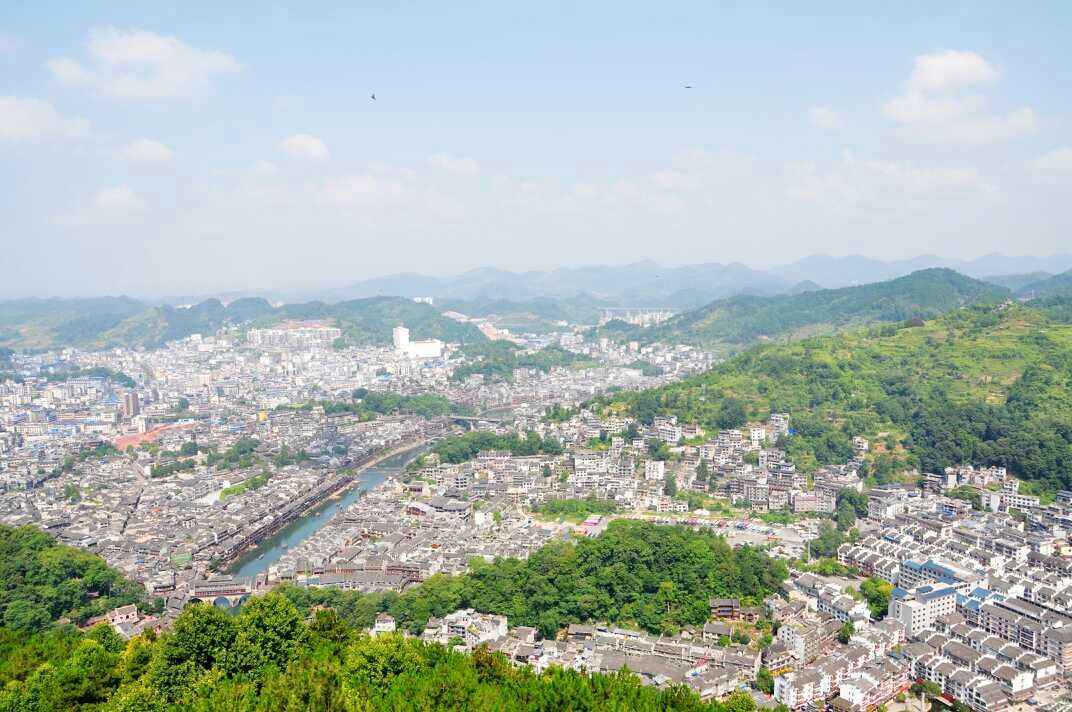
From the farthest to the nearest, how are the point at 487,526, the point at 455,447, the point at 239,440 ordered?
the point at 239,440, the point at 455,447, the point at 487,526

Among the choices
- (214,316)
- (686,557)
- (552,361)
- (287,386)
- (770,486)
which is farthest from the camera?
(214,316)

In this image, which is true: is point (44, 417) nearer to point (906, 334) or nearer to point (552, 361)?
point (552, 361)

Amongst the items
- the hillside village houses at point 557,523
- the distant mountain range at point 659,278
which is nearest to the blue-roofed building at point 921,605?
the hillside village houses at point 557,523

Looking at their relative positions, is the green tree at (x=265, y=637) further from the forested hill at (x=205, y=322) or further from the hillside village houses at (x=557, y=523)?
the forested hill at (x=205, y=322)


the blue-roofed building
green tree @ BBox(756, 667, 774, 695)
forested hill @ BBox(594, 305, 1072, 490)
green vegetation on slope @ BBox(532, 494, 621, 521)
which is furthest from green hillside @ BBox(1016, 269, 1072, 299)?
green tree @ BBox(756, 667, 774, 695)

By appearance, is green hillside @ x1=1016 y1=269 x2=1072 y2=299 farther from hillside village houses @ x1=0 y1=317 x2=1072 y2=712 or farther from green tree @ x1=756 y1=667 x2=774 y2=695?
green tree @ x1=756 y1=667 x2=774 y2=695

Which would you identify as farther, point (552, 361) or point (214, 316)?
point (214, 316)

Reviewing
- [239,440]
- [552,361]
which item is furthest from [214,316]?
[239,440]
